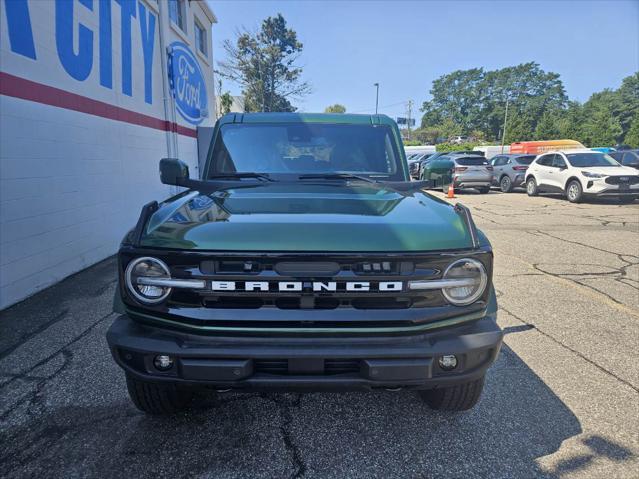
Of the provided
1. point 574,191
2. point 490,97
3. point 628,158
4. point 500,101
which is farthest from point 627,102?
point 574,191

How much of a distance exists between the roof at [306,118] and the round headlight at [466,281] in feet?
6.37

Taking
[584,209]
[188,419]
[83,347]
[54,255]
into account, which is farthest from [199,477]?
[584,209]

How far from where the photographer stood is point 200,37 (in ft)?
45.6

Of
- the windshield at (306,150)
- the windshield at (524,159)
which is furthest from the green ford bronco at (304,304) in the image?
the windshield at (524,159)

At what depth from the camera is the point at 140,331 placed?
1.93 metres

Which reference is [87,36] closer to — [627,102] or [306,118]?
[306,118]

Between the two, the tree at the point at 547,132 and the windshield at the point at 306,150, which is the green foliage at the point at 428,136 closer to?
the tree at the point at 547,132

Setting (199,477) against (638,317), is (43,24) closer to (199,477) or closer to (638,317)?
(199,477)

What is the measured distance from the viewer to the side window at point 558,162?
1409 centimetres

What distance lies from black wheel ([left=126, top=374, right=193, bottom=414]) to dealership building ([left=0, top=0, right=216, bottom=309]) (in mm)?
3190

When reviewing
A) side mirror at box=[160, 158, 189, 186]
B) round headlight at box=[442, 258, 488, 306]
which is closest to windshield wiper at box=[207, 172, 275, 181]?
side mirror at box=[160, 158, 189, 186]

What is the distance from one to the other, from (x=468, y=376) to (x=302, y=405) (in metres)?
1.18

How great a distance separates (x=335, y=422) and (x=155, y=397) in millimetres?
1067

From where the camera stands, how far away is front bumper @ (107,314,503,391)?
5.85ft
